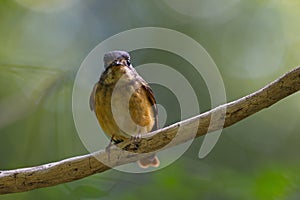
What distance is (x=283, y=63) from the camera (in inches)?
176

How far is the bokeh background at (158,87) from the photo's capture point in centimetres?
291

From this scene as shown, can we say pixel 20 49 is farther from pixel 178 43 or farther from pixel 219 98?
pixel 219 98

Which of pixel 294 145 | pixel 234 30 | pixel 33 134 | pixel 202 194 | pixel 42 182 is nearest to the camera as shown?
pixel 42 182

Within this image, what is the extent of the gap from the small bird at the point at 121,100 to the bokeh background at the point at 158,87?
0.26 metres

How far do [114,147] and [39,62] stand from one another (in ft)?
5.34

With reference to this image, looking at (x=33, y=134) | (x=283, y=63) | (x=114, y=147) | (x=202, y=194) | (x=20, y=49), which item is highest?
(x=20, y=49)

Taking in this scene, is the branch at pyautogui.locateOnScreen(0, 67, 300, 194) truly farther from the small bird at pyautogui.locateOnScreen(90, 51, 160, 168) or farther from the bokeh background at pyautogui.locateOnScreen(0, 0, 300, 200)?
the bokeh background at pyautogui.locateOnScreen(0, 0, 300, 200)

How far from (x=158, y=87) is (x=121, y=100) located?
1.28 metres

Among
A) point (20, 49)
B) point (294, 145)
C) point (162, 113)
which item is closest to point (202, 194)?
point (162, 113)

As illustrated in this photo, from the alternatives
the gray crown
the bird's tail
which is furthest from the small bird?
the bird's tail

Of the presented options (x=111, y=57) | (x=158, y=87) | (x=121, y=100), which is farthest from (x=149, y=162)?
(x=158, y=87)

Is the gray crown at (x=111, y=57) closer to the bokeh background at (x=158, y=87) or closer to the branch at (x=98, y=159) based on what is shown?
the bokeh background at (x=158, y=87)

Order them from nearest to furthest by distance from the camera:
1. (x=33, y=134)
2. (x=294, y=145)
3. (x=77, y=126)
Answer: (x=33, y=134) → (x=77, y=126) → (x=294, y=145)

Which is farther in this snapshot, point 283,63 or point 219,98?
point 283,63
